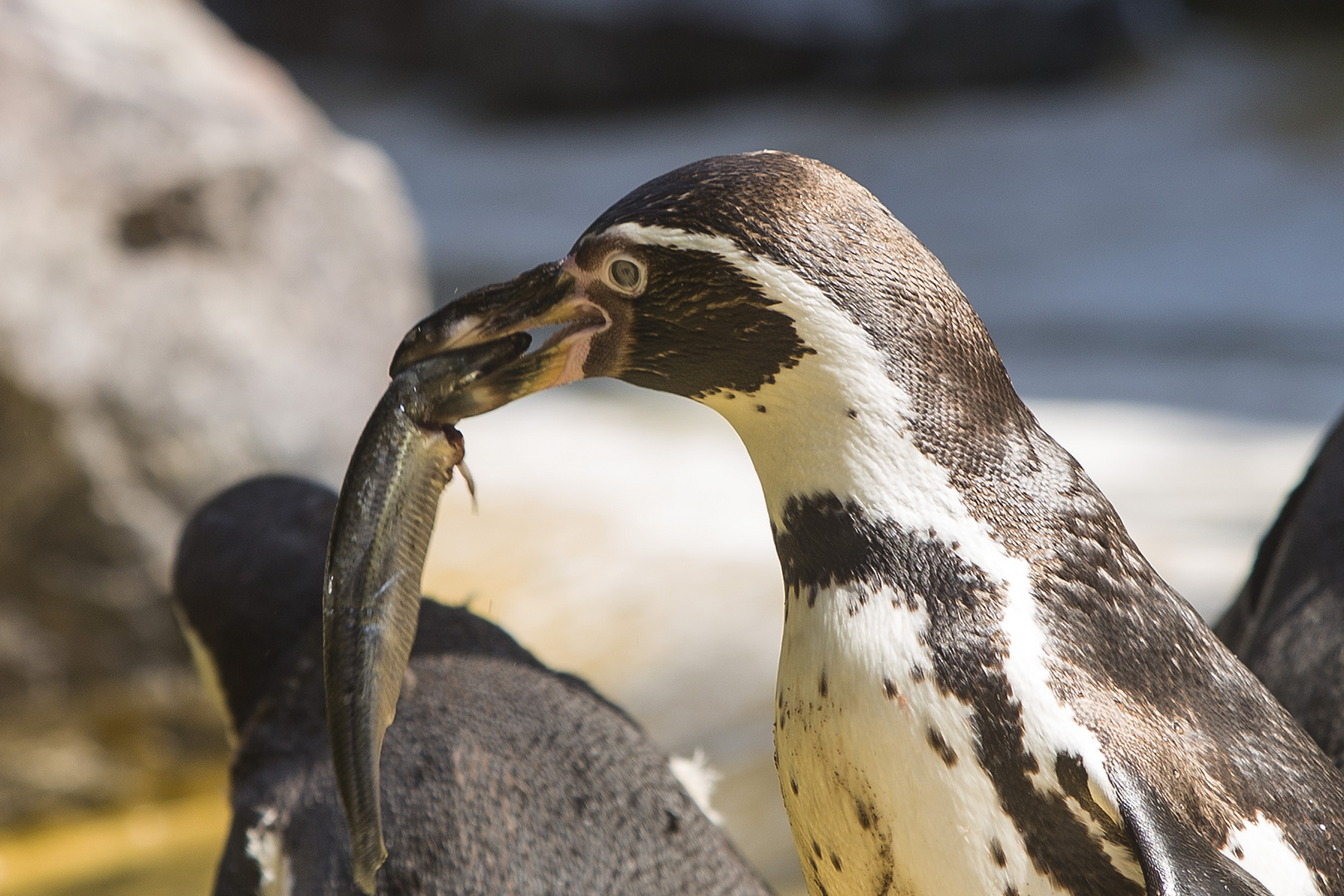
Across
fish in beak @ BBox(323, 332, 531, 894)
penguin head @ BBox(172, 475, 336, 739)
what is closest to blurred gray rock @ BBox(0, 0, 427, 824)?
penguin head @ BBox(172, 475, 336, 739)

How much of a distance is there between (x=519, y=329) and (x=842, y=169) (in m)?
9.43

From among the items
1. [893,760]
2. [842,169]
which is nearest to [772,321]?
[893,760]

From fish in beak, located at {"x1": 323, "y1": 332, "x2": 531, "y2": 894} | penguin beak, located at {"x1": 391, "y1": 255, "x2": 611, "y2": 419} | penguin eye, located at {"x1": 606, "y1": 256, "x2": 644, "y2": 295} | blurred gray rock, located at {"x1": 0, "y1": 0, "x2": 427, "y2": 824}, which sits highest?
penguin eye, located at {"x1": 606, "y1": 256, "x2": 644, "y2": 295}

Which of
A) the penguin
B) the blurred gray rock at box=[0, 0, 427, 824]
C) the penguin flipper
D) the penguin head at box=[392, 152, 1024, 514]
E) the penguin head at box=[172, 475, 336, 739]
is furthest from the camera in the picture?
the blurred gray rock at box=[0, 0, 427, 824]

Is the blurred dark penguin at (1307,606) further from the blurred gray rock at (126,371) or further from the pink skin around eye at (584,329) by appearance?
the blurred gray rock at (126,371)

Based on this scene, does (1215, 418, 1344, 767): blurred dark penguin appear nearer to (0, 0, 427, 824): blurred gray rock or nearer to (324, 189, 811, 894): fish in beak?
(324, 189, 811, 894): fish in beak

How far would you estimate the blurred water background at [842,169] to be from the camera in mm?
3564

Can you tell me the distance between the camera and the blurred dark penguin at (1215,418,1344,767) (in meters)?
1.71

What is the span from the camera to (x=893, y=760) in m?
1.11

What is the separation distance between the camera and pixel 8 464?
11.2ft

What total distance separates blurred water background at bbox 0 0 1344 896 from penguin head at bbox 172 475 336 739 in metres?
0.62

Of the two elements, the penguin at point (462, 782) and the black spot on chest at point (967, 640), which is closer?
the black spot on chest at point (967, 640)

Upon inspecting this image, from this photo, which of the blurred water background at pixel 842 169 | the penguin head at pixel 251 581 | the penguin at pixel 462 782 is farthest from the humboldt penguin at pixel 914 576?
the blurred water background at pixel 842 169

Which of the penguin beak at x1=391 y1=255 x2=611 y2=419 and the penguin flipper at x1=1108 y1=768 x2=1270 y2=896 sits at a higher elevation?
the penguin beak at x1=391 y1=255 x2=611 y2=419
